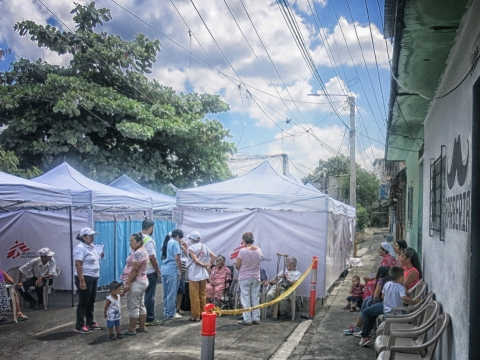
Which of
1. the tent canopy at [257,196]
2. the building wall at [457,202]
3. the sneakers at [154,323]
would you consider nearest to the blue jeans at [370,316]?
the building wall at [457,202]

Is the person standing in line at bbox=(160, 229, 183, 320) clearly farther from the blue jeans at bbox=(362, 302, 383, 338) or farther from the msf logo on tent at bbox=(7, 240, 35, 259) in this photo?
the msf logo on tent at bbox=(7, 240, 35, 259)

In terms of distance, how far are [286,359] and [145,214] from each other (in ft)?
29.0

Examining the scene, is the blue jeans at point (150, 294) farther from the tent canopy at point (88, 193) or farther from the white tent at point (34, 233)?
the white tent at point (34, 233)

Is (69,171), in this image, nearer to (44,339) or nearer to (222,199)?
(222,199)

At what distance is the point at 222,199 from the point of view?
10.9 m

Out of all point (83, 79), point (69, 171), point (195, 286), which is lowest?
point (195, 286)

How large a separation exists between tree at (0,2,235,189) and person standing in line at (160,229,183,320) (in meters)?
8.63

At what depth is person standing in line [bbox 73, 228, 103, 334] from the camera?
8266mm

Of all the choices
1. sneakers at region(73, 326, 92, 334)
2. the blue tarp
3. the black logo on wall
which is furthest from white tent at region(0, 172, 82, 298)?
the black logo on wall

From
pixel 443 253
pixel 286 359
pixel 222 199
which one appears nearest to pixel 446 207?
pixel 443 253

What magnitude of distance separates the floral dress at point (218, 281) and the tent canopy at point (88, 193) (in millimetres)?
3009

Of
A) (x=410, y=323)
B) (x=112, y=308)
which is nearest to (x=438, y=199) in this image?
(x=410, y=323)

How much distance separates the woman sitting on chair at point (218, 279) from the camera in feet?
34.1

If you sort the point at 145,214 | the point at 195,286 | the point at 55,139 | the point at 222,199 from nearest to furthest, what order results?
the point at 195,286 < the point at 222,199 < the point at 145,214 < the point at 55,139
